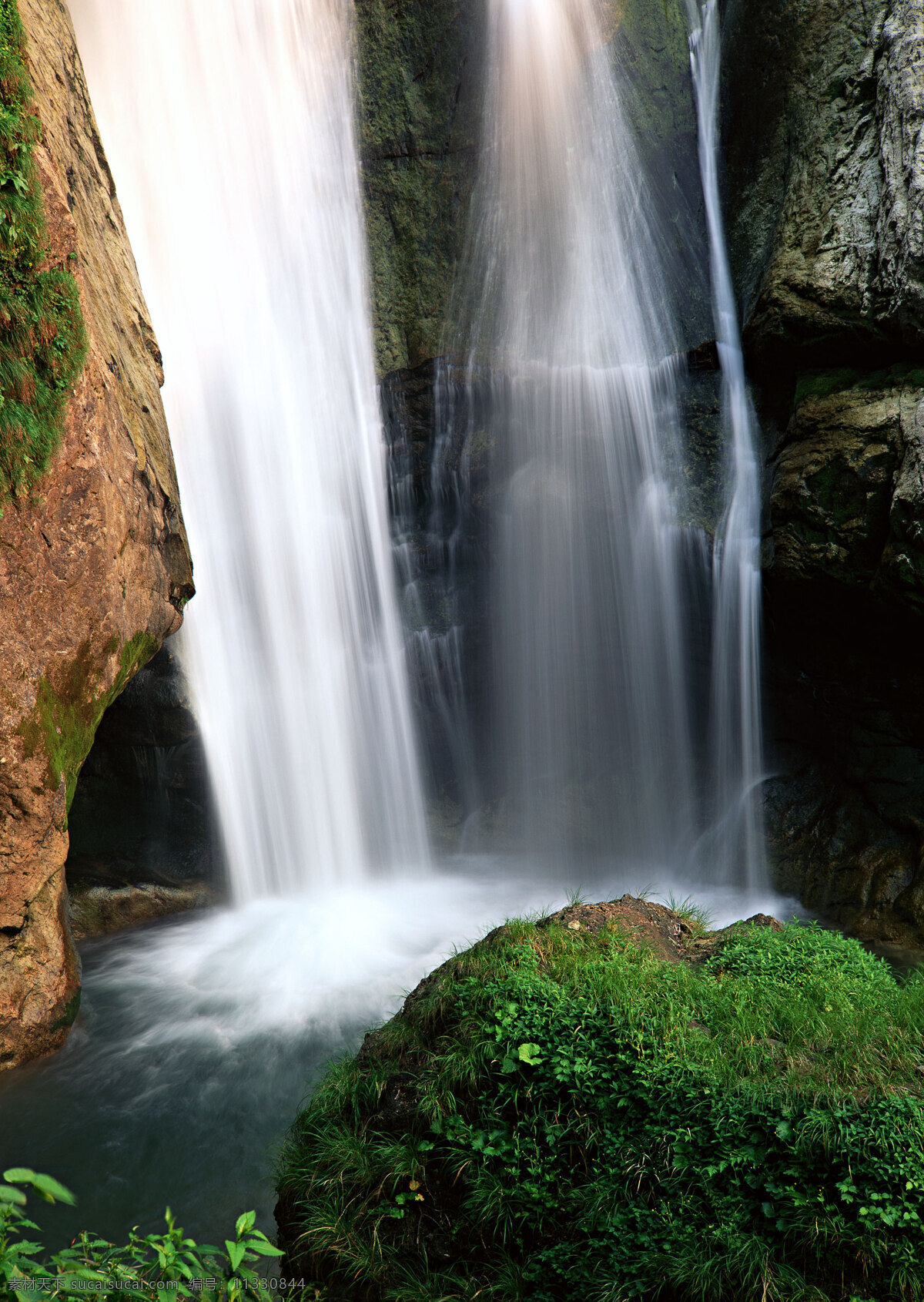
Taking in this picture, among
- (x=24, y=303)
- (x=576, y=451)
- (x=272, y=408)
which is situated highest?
(x=24, y=303)

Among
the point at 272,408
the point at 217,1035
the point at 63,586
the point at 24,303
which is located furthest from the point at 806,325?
the point at 217,1035

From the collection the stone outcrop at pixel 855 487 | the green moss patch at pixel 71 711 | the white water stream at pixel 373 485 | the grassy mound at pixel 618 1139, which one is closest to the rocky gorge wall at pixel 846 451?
the stone outcrop at pixel 855 487

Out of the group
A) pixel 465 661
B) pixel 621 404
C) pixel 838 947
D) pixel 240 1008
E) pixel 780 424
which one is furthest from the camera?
pixel 465 661

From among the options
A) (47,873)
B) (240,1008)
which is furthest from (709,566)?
(47,873)

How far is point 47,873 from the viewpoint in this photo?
16.6ft

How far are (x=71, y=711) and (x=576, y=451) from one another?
6.77 m

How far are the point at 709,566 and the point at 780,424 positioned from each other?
179 cm

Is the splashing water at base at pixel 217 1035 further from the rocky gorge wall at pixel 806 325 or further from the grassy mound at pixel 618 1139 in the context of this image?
the rocky gorge wall at pixel 806 325

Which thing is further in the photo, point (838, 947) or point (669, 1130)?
point (838, 947)

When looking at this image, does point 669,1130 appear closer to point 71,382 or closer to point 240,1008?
point 240,1008

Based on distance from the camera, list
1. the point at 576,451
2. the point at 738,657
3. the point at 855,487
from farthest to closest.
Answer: the point at 576,451 < the point at 738,657 < the point at 855,487

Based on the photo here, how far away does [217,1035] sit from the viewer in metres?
5.90

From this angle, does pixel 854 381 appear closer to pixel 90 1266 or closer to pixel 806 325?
pixel 806 325

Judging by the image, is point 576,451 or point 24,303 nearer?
point 24,303
